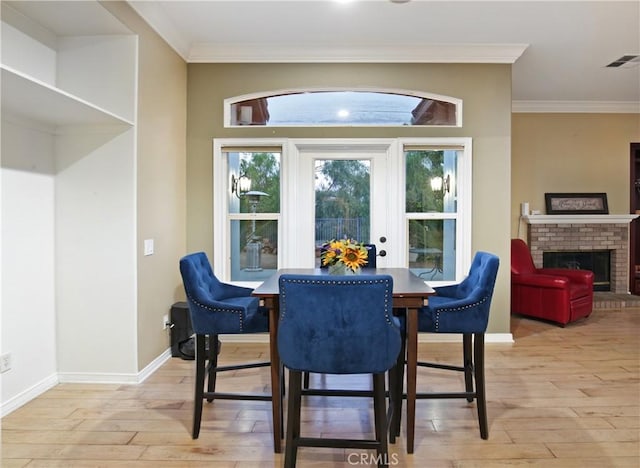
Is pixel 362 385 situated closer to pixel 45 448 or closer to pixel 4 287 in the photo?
pixel 45 448

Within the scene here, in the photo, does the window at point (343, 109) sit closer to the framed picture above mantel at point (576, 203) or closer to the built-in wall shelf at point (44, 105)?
the built-in wall shelf at point (44, 105)

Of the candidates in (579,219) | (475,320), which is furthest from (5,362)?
(579,219)

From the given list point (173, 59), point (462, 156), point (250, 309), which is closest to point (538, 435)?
point (250, 309)

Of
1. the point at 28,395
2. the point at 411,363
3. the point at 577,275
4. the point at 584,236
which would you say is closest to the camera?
the point at 411,363

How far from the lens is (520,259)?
5.32 metres

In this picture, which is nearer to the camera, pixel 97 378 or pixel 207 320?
pixel 207 320

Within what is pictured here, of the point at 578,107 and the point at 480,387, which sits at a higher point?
the point at 578,107

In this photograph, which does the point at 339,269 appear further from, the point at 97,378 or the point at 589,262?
the point at 589,262

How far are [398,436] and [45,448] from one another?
1925 mm

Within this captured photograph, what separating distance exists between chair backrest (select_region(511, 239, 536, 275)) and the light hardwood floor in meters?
1.80

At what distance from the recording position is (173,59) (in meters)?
3.79

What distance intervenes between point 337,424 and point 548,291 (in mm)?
3426

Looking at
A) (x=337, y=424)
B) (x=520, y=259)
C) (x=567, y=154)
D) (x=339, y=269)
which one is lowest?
(x=337, y=424)

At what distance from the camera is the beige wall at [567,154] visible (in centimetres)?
601
